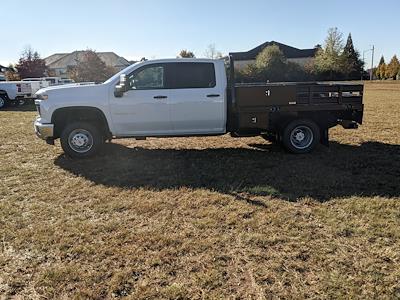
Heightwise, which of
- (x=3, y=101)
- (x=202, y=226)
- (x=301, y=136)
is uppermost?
(x=3, y=101)

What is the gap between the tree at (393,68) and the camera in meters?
72.5

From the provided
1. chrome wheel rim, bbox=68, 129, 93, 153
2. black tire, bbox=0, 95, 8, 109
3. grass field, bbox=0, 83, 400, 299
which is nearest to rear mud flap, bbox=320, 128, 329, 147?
grass field, bbox=0, 83, 400, 299

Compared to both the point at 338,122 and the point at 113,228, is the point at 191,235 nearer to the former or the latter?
the point at 113,228

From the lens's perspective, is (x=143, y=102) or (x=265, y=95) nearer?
(x=143, y=102)

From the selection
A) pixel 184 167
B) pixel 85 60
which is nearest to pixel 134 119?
pixel 184 167

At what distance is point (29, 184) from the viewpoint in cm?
605

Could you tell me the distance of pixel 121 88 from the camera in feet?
23.1

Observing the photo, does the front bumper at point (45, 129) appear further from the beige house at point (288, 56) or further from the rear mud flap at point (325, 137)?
the rear mud flap at point (325, 137)

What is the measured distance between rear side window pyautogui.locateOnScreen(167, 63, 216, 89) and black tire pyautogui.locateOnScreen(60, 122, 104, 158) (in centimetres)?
172

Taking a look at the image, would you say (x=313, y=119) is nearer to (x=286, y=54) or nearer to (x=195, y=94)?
(x=195, y=94)

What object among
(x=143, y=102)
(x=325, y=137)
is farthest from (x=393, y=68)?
(x=143, y=102)

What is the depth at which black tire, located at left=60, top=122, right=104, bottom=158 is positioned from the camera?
23.8ft

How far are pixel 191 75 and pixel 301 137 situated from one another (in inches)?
100.0

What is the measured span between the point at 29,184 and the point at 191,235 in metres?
3.27
